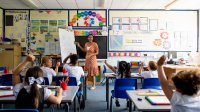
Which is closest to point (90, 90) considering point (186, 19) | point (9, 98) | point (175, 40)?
point (175, 40)

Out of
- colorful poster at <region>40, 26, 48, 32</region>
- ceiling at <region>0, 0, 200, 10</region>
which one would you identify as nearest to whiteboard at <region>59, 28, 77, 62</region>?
ceiling at <region>0, 0, 200, 10</region>

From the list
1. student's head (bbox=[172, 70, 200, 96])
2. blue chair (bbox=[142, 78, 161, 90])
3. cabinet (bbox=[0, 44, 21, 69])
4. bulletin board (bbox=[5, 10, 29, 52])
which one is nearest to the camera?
student's head (bbox=[172, 70, 200, 96])

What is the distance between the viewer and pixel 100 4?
27.1 feet

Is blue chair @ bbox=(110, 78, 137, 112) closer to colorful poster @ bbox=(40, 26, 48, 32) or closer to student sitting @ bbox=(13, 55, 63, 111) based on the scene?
student sitting @ bbox=(13, 55, 63, 111)

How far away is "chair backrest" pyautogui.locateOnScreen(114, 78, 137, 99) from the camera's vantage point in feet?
14.6

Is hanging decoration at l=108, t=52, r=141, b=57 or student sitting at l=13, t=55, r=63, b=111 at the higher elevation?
hanging decoration at l=108, t=52, r=141, b=57

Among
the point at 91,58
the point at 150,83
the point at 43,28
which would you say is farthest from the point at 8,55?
the point at 150,83

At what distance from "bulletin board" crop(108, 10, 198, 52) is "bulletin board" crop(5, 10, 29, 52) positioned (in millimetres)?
3126

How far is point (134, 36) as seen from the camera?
9.09m

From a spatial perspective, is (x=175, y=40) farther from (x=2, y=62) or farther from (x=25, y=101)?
(x=25, y=101)

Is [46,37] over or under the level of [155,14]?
under

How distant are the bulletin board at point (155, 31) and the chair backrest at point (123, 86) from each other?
4.68 metres

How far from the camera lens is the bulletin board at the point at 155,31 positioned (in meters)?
9.06

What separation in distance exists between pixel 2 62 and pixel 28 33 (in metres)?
1.41
